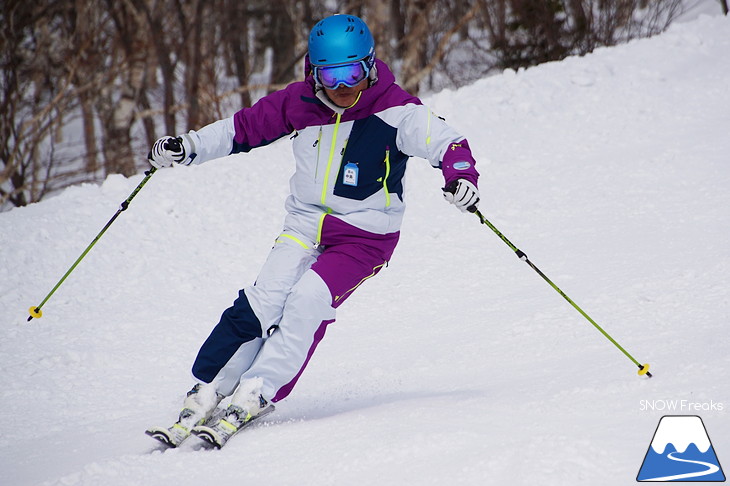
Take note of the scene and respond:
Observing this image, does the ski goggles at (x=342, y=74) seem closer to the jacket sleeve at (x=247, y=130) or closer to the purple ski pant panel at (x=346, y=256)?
the jacket sleeve at (x=247, y=130)

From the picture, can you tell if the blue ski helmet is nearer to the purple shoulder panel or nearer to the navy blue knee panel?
the purple shoulder panel

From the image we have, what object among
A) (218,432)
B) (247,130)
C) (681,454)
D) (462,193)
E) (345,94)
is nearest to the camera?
(681,454)

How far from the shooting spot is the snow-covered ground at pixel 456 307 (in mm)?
2896

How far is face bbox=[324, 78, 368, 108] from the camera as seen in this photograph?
337 cm

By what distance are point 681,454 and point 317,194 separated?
1.81 m

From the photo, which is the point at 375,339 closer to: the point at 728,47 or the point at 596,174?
the point at 596,174

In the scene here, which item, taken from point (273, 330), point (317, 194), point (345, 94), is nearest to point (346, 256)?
point (317, 194)

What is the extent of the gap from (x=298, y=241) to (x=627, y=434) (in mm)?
1630

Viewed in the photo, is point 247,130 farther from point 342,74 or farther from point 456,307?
point 456,307

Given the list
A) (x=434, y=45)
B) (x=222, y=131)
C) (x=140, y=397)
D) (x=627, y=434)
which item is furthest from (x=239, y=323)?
(x=434, y=45)

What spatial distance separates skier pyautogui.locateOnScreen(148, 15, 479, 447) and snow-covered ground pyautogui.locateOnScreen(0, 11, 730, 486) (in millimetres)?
272

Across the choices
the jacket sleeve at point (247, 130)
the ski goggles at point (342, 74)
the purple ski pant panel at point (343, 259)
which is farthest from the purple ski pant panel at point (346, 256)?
the ski goggles at point (342, 74)

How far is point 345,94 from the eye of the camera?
338 centimetres

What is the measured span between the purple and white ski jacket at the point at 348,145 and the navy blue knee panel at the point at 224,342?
0.47 metres
